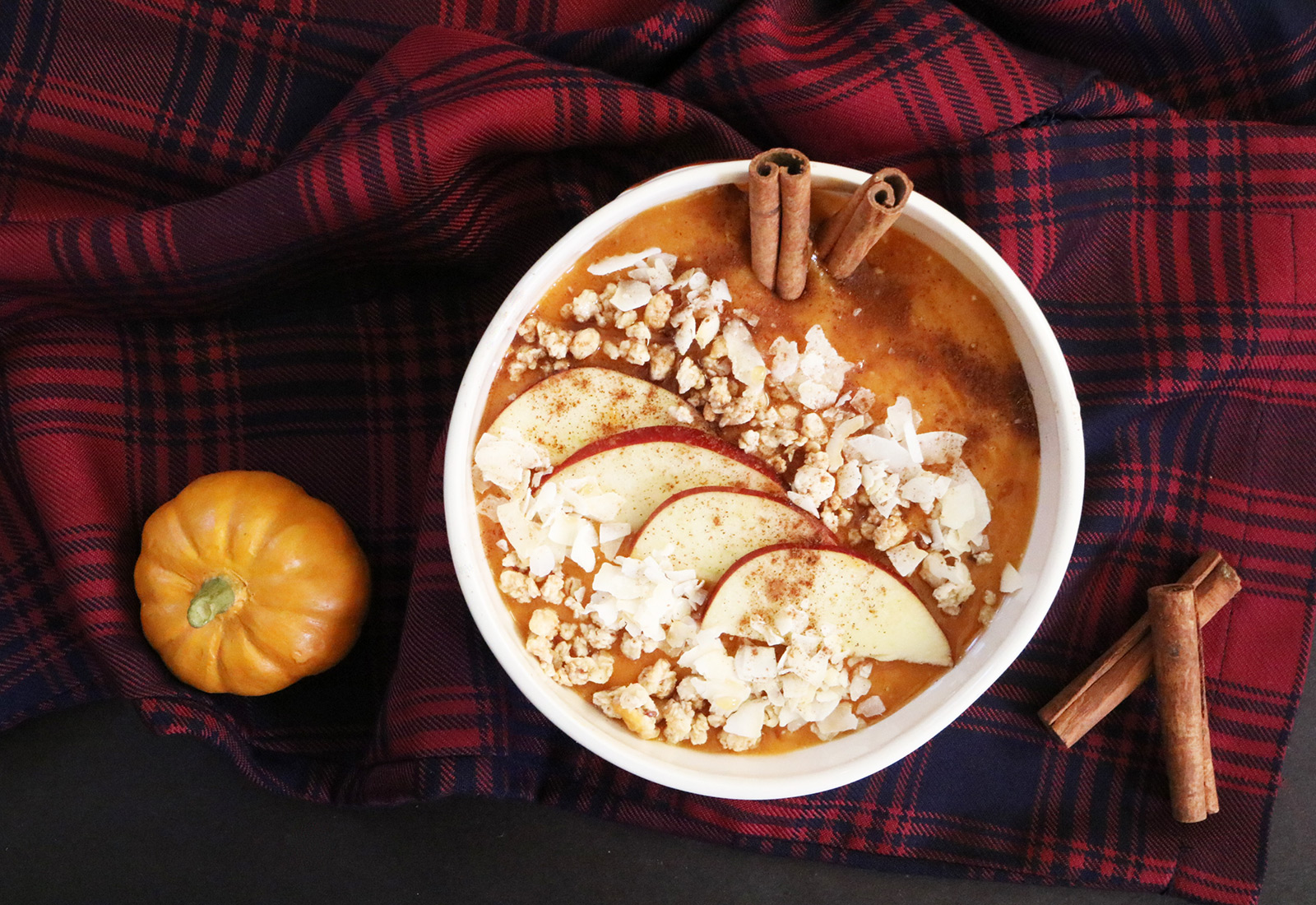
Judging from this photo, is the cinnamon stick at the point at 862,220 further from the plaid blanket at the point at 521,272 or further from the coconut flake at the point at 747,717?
the coconut flake at the point at 747,717

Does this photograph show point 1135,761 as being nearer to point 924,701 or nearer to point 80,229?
point 924,701

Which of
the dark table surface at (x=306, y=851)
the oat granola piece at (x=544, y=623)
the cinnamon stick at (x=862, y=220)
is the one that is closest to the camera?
the cinnamon stick at (x=862, y=220)

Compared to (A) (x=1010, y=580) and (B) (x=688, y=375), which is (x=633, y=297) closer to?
(B) (x=688, y=375)

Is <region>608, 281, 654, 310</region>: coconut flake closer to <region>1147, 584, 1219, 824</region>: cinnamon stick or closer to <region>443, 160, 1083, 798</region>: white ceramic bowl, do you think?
<region>443, 160, 1083, 798</region>: white ceramic bowl

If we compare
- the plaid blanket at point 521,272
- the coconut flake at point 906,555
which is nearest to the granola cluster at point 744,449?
the coconut flake at point 906,555

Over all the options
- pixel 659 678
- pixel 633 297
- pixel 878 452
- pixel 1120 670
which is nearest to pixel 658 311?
pixel 633 297

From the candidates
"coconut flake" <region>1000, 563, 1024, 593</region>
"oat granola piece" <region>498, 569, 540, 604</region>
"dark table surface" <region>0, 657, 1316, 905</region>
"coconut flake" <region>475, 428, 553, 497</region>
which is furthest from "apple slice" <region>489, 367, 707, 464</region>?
"dark table surface" <region>0, 657, 1316, 905</region>

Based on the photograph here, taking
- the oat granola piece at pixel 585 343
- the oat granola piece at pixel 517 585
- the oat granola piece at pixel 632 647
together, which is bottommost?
the oat granola piece at pixel 632 647
